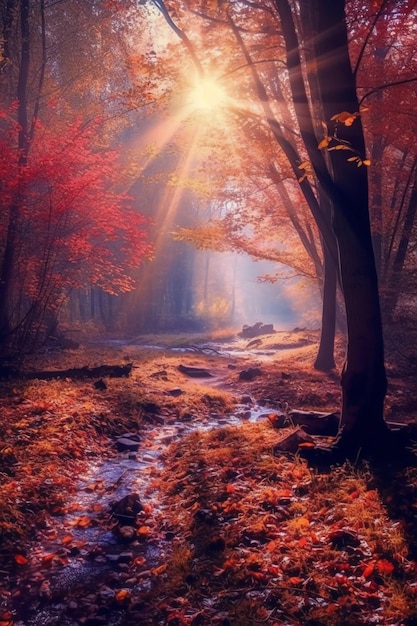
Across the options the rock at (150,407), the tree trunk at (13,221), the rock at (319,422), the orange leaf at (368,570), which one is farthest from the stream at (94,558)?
the tree trunk at (13,221)

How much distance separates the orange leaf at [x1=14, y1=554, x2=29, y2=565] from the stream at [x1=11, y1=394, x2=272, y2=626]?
0.19ft

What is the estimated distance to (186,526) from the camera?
530cm

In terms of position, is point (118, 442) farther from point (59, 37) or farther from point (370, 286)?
A: point (59, 37)

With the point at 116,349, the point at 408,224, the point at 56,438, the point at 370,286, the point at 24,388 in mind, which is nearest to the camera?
the point at 370,286

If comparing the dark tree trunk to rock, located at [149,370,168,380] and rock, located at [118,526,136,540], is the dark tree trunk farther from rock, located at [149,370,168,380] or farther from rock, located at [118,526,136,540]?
rock, located at [118,526,136,540]

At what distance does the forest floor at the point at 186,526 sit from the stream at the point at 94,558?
17 mm

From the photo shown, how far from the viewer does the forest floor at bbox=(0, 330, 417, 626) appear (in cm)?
389

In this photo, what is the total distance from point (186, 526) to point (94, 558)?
1077 mm

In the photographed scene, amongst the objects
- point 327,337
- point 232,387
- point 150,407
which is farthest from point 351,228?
point 327,337

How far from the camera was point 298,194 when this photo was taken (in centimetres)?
1641

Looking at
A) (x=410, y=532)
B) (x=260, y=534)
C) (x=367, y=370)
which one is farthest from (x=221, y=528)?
(x=367, y=370)

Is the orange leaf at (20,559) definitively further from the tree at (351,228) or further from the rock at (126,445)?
the tree at (351,228)

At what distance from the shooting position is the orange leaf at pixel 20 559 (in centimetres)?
464

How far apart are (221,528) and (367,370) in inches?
116
